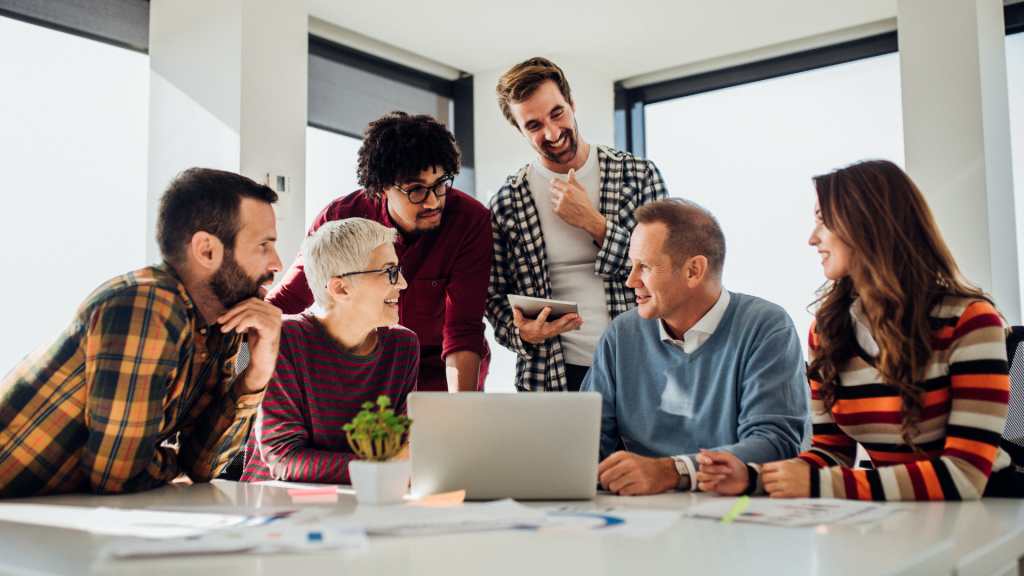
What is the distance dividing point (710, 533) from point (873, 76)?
163 inches

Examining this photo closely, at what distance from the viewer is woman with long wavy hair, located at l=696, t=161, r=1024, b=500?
4.20ft

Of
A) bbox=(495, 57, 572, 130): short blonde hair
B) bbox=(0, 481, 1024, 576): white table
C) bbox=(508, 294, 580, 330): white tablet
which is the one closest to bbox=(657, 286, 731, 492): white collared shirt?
bbox=(508, 294, 580, 330): white tablet

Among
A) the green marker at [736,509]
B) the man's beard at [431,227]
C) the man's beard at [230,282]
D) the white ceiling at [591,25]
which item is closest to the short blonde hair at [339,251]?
the man's beard at [431,227]

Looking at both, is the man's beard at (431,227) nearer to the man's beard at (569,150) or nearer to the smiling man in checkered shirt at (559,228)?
the smiling man in checkered shirt at (559,228)

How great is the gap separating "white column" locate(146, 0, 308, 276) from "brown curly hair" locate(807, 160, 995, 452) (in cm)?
264

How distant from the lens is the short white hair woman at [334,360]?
173 cm

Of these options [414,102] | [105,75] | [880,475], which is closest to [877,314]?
[880,475]

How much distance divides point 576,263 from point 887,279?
1259mm

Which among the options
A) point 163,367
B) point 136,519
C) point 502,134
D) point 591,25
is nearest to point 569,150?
point 163,367

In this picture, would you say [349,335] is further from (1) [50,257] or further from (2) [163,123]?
(2) [163,123]

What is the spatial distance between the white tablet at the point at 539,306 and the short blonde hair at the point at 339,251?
0.44 meters

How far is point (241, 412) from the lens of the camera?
1.67 meters

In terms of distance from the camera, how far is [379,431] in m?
1.23

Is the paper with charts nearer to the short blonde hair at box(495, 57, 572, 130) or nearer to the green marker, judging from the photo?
the green marker
